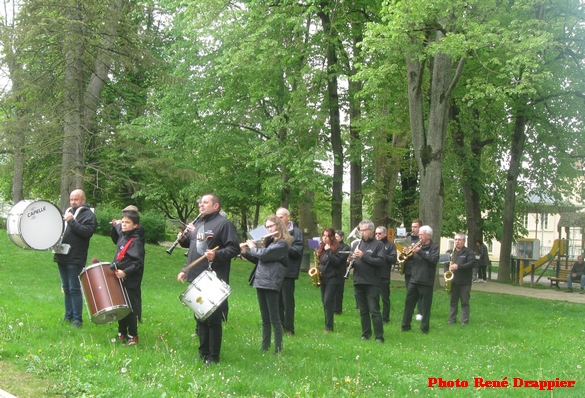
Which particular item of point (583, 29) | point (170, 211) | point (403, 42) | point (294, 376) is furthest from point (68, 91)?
point (170, 211)

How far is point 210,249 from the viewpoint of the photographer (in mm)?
7289

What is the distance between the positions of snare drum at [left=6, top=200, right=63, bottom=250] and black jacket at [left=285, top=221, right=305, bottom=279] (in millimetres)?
3401

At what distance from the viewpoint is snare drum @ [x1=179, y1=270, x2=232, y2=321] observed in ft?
22.2

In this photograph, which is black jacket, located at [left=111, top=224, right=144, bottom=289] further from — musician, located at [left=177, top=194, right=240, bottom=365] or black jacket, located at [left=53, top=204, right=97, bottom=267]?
musician, located at [left=177, top=194, right=240, bottom=365]

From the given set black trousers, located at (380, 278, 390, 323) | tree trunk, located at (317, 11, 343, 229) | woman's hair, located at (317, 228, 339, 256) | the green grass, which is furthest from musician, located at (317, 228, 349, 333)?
tree trunk, located at (317, 11, 343, 229)

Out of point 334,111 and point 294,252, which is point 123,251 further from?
point 334,111

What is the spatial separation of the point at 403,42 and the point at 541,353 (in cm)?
844

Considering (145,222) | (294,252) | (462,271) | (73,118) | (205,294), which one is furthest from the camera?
(145,222)

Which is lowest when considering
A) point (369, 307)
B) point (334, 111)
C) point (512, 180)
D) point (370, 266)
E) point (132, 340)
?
point (132, 340)

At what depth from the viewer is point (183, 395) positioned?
589 centimetres

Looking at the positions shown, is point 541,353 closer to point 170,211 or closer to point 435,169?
point 435,169

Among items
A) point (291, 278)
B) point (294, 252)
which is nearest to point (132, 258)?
point (294, 252)

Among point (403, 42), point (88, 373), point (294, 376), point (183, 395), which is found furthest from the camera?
point (403, 42)

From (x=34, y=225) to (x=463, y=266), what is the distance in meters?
8.02
